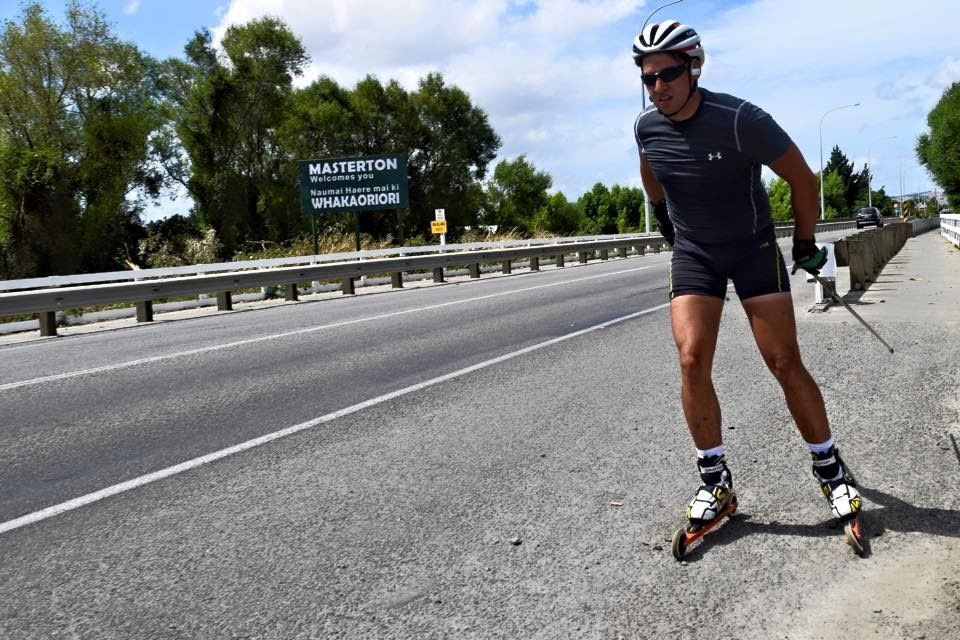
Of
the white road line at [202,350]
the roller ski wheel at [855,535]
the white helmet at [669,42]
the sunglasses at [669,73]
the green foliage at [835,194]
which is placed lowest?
the roller ski wheel at [855,535]

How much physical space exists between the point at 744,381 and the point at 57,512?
4.90 m

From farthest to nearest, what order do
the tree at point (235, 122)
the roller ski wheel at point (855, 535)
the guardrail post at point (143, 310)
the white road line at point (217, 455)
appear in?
the tree at point (235, 122) → the guardrail post at point (143, 310) → the white road line at point (217, 455) → the roller ski wheel at point (855, 535)

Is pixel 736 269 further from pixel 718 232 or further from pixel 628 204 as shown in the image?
pixel 628 204

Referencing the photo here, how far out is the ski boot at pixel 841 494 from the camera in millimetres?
3514

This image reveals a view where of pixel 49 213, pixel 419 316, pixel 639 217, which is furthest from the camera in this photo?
pixel 639 217

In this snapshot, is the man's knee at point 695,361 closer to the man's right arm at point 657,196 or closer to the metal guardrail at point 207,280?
the man's right arm at point 657,196

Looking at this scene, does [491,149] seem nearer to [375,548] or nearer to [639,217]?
[375,548]

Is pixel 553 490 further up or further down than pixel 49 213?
further down

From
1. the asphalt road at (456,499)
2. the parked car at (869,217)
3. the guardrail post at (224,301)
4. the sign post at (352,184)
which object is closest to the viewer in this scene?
the asphalt road at (456,499)

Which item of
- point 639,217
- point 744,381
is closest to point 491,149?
point 744,381

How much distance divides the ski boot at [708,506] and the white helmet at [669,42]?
1681 millimetres

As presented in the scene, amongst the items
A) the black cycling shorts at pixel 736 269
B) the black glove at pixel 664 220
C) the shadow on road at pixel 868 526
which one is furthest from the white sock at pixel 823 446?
the black glove at pixel 664 220

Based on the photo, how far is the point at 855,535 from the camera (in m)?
3.49

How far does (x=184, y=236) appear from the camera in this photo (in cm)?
4678
